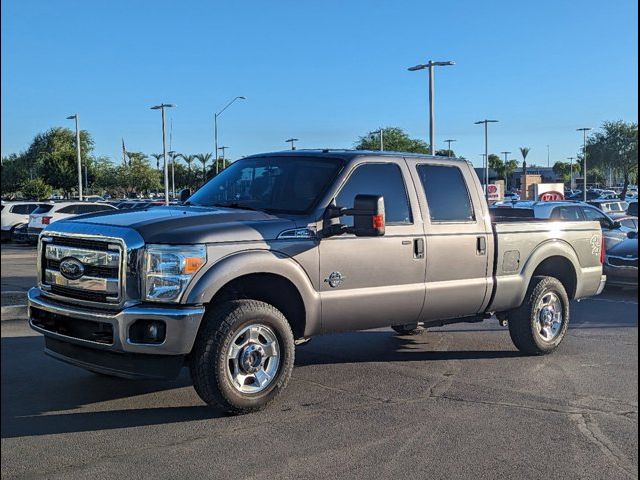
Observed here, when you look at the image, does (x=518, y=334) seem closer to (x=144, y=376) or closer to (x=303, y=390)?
(x=303, y=390)

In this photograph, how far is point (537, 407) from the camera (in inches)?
206

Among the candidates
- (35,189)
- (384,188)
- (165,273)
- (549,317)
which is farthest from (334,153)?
(35,189)

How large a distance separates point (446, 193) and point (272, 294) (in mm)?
2063

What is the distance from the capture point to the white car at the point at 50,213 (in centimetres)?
2311

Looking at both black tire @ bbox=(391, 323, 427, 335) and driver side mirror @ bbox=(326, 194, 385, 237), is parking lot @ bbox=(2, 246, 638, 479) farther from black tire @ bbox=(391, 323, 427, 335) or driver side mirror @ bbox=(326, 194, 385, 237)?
driver side mirror @ bbox=(326, 194, 385, 237)

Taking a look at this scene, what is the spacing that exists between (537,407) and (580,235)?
2770 millimetres

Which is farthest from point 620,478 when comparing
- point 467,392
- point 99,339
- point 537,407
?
point 99,339

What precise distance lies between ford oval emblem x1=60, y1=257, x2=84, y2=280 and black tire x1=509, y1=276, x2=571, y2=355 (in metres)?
4.34

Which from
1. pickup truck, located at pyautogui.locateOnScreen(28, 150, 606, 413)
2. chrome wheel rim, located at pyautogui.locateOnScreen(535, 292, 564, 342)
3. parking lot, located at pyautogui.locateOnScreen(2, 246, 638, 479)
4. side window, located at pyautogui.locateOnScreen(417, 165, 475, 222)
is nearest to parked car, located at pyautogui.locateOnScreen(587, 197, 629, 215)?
chrome wheel rim, located at pyautogui.locateOnScreen(535, 292, 564, 342)

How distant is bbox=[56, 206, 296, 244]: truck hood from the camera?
4.80m

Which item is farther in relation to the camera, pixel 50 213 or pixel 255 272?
pixel 50 213

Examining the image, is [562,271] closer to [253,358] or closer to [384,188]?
[384,188]

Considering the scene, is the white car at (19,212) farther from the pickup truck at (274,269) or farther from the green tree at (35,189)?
the green tree at (35,189)

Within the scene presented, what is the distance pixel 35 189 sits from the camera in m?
50.1
